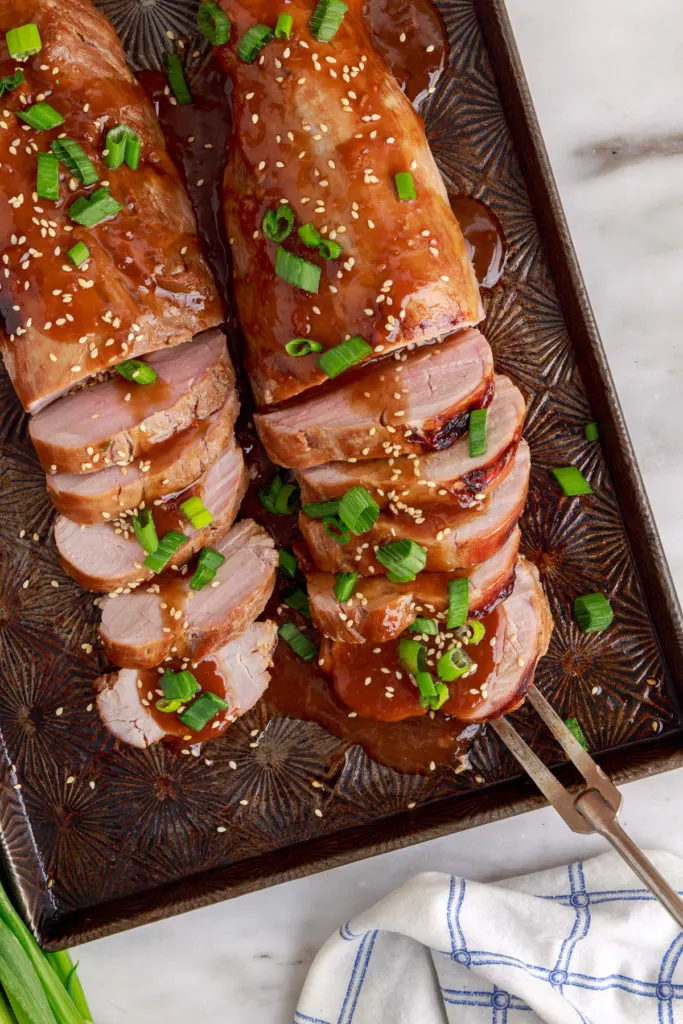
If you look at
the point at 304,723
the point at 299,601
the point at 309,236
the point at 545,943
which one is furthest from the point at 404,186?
the point at 545,943

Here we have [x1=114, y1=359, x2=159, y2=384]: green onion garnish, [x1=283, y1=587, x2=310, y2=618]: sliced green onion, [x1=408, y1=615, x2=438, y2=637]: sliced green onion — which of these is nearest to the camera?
[x1=114, y1=359, x2=159, y2=384]: green onion garnish

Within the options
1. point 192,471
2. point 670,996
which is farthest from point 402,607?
point 670,996

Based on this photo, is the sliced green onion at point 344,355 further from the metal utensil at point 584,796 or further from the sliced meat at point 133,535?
the metal utensil at point 584,796

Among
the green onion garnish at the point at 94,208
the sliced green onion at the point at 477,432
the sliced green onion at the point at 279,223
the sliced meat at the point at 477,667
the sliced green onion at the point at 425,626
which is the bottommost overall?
the sliced meat at the point at 477,667

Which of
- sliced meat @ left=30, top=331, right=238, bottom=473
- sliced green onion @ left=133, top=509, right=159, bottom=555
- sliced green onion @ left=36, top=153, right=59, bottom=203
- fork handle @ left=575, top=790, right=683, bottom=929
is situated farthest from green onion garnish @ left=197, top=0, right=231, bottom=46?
fork handle @ left=575, top=790, right=683, bottom=929

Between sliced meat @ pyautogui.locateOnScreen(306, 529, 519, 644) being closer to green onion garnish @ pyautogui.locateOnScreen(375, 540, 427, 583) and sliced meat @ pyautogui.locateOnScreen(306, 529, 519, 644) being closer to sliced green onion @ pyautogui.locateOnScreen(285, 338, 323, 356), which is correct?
green onion garnish @ pyautogui.locateOnScreen(375, 540, 427, 583)

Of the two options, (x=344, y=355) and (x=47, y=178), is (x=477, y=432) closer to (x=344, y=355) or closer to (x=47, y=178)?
(x=344, y=355)

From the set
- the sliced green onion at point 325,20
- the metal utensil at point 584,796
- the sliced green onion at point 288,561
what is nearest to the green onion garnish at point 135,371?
the sliced green onion at point 288,561
